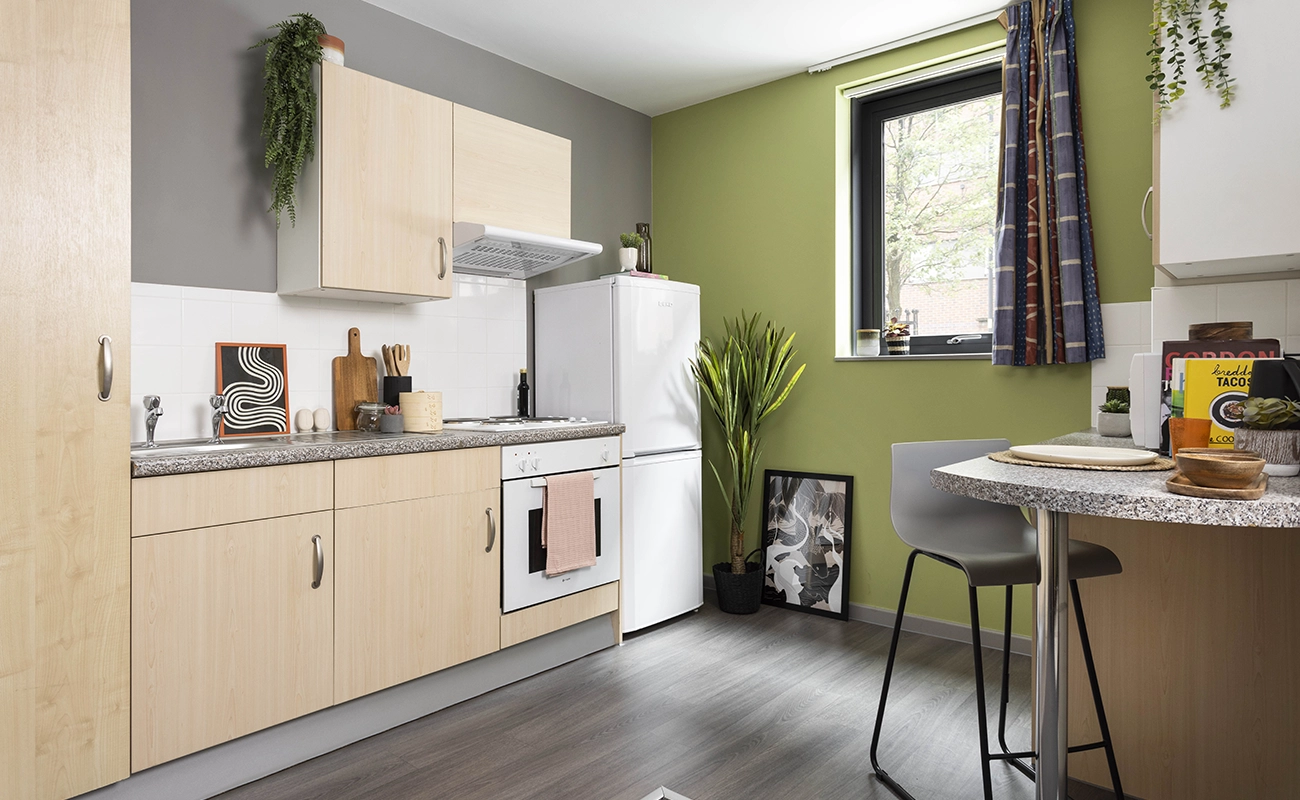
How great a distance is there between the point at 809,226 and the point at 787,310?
426mm

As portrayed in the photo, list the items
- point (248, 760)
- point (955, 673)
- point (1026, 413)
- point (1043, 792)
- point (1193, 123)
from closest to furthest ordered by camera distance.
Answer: point (1043, 792), point (1193, 123), point (248, 760), point (955, 673), point (1026, 413)


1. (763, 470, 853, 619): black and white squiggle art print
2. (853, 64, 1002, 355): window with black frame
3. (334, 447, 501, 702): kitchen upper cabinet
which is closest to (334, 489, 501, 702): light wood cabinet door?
(334, 447, 501, 702): kitchen upper cabinet

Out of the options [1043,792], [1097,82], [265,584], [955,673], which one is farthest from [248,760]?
[1097,82]

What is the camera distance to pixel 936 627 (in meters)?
3.42

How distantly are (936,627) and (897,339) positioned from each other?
131cm

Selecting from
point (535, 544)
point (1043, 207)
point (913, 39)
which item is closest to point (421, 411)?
point (535, 544)

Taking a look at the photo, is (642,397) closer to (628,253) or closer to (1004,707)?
(628,253)

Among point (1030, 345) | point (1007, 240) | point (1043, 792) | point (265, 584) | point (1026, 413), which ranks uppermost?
point (1007, 240)

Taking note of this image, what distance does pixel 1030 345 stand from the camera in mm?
3070

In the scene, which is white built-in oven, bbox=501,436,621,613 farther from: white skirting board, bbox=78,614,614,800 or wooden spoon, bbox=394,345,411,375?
wooden spoon, bbox=394,345,411,375

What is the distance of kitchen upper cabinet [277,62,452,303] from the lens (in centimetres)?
266

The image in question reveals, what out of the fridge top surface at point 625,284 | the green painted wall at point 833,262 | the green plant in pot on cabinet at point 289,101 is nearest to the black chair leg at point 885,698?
the green painted wall at point 833,262

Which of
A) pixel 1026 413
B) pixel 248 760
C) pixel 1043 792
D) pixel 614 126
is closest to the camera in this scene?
pixel 1043 792

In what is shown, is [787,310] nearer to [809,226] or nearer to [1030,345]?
[809,226]
